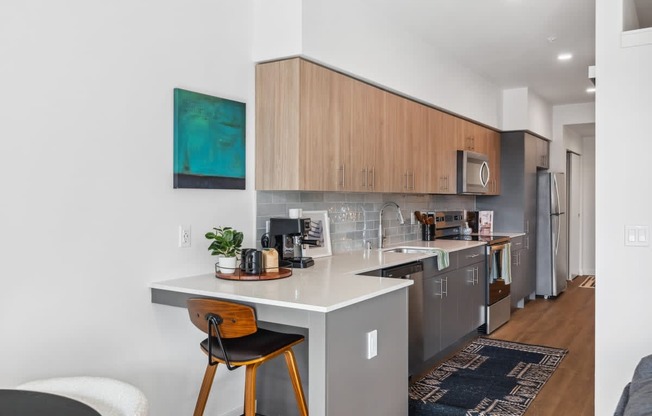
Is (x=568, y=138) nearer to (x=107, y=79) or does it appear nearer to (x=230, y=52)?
(x=230, y=52)

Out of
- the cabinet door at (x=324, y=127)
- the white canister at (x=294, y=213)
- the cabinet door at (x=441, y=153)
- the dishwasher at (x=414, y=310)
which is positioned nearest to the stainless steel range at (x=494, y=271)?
the cabinet door at (x=441, y=153)

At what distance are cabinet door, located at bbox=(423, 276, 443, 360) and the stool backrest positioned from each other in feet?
6.44

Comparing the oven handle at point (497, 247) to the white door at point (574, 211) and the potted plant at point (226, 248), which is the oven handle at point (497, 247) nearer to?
the potted plant at point (226, 248)

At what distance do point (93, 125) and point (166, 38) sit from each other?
2.06 feet

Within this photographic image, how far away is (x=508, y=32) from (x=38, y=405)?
411cm

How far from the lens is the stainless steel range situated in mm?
5043

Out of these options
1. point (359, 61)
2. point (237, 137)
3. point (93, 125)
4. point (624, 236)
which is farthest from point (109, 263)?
point (624, 236)

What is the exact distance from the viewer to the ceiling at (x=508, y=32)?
12.2 feet

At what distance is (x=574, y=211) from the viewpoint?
28.0 ft

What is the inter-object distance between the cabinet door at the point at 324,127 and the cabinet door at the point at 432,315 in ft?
3.59

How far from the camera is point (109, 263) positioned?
7.72ft

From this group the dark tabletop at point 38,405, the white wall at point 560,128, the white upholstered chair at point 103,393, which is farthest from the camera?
the white wall at point 560,128

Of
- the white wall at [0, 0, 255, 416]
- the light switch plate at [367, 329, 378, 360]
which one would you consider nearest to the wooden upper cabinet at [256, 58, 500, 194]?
the white wall at [0, 0, 255, 416]

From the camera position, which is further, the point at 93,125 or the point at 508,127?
the point at 508,127
